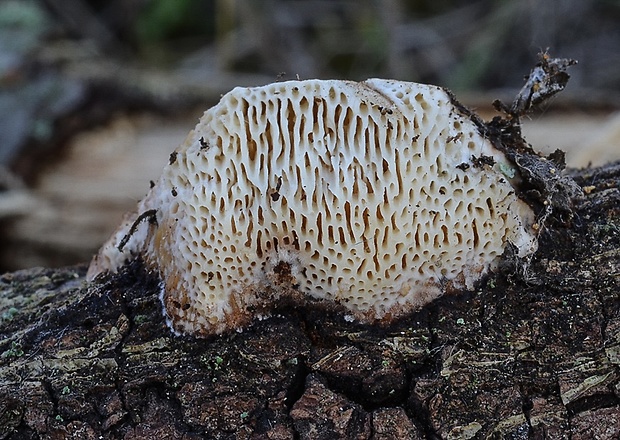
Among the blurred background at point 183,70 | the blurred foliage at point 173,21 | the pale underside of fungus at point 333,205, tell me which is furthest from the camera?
the blurred foliage at point 173,21

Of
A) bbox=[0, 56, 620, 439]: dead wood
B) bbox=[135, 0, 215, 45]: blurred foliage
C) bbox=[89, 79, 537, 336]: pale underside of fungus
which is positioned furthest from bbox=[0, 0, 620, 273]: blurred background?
bbox=[0, 56, 620, 439]: dead wood

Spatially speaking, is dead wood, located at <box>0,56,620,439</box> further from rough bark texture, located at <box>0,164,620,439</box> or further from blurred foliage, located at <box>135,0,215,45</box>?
blurred foliage, located at <box>135,0,215,45</box>

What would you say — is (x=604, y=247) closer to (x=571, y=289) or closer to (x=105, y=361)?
(x=571, y=289)

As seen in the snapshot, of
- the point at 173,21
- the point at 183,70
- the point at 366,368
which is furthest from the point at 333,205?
the point at 173,21

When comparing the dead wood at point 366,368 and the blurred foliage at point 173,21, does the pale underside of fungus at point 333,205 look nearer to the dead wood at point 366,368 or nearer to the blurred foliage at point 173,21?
the dead wood at point 366,368

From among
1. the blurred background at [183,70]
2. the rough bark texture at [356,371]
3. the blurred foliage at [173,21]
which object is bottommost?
the rough bark texture at [356,371]

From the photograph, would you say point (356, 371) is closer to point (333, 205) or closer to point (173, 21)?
point (333, 205)

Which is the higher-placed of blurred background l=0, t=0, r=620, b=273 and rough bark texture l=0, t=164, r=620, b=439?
blurred background l=0, t=0, r=620, b=273

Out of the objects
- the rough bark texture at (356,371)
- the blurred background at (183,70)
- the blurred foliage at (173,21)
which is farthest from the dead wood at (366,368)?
the blurred foliage at (173,21)
